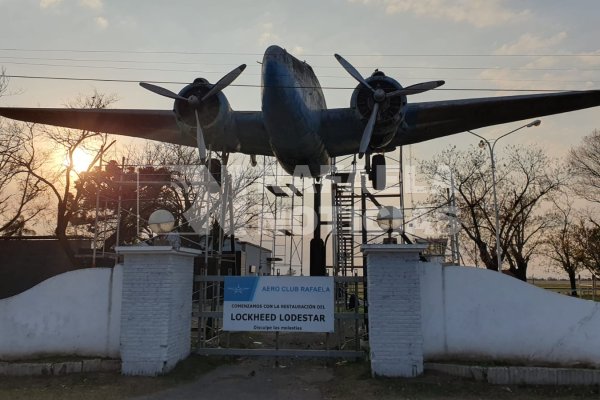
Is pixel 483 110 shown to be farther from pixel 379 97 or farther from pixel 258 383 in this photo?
pixel 258 383

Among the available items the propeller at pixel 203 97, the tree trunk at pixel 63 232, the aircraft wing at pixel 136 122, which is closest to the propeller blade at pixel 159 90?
the propeller at pixel 203 97

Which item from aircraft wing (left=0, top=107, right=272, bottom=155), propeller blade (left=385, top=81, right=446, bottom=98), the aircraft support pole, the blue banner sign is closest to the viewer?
the blue banner sign

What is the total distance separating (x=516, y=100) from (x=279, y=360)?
33.7 ft

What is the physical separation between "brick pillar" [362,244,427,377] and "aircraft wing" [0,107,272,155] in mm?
7821

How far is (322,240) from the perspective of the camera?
15.7m

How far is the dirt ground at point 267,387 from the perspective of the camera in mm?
7289

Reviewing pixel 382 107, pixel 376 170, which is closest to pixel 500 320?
pixel 376 170

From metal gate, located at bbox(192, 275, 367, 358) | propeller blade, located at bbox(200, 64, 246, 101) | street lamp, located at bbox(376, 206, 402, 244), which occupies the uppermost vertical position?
propeller blade, located at bbox(200, 64, 246, 101)

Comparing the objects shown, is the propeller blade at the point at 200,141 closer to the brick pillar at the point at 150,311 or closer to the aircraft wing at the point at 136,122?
the aircraft wing at the point at 136,122

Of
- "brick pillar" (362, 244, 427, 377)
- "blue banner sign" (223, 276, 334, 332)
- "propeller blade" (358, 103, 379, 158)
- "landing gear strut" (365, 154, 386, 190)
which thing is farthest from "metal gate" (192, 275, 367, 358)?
A: "propeller blade" (358, 103, 379, 158)

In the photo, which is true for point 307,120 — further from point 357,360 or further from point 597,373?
point 597,373

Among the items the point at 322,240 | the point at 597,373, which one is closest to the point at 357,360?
the point at 597,373

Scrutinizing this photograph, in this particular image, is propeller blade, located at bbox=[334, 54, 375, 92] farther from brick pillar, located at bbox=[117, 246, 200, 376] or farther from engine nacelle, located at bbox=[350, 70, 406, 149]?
brick pillar, located at bbox=[117, 246, 200, 376]

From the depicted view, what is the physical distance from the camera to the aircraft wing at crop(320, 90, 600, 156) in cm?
1357
